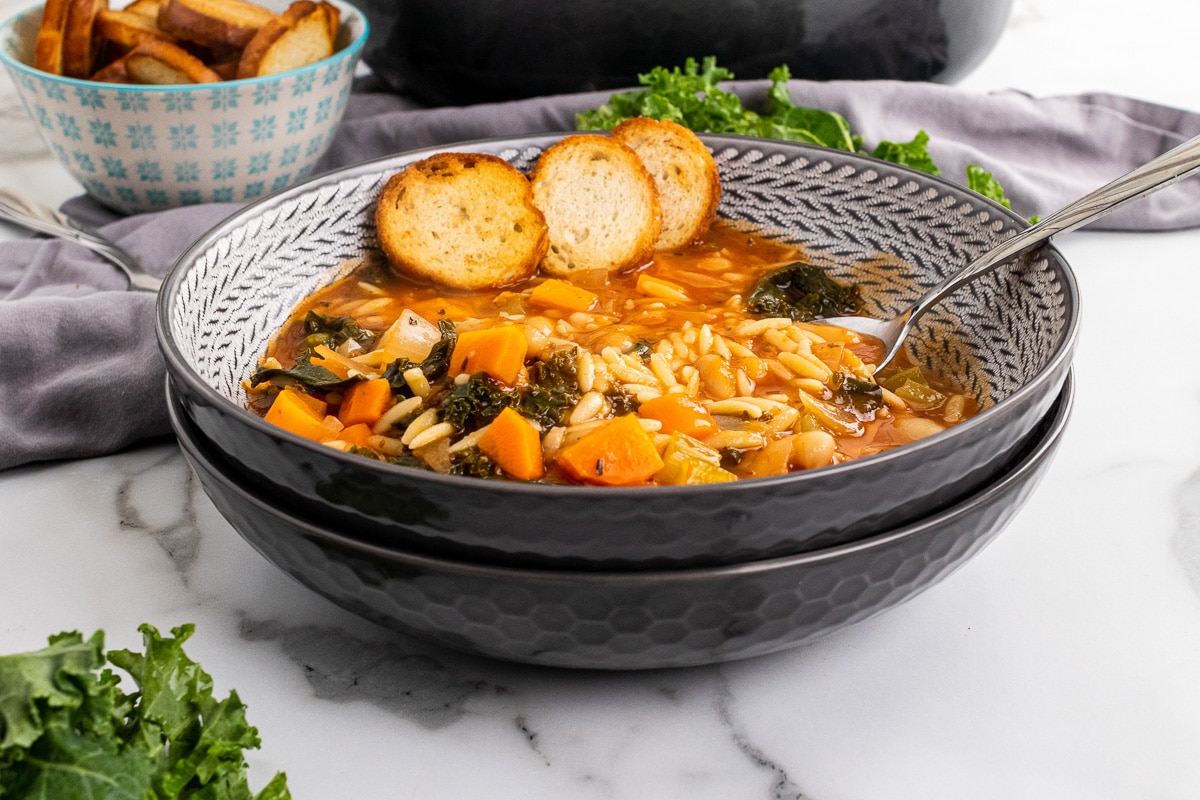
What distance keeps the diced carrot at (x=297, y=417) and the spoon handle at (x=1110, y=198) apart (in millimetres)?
1498

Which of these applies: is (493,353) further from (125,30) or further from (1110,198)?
(125,30)

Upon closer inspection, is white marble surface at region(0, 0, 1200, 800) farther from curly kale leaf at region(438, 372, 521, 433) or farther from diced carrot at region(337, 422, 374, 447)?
curly kale leaf at region(438, 372, 521, 433)

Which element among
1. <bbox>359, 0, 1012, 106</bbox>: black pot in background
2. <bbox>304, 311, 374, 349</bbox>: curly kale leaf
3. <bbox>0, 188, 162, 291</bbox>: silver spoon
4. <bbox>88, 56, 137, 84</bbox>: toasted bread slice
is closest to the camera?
<bbox>304, 311, 374, 349</bbox>: curly kale leaf

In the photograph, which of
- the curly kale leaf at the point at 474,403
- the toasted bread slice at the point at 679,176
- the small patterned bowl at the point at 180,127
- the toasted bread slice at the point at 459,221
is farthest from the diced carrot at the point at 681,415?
the small patterned bowl at the point at 180,127

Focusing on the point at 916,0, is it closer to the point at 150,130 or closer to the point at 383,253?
the point at 383,253

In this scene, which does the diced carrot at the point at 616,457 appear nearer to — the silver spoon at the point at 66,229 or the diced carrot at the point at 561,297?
the diced carrot at the point at 561,297

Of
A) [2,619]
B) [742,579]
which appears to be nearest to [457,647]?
[742,579]

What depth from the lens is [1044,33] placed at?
6.48 m

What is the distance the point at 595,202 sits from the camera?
330cm

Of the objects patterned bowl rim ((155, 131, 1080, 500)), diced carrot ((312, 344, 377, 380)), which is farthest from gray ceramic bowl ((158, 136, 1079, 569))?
diced carrot ((312, 344, 377, 380))

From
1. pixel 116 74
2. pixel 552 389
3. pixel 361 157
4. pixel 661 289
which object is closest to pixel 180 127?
pixel 116 74

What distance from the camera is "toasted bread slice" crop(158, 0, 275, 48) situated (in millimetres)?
3922

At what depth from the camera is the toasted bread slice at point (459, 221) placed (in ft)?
10.4

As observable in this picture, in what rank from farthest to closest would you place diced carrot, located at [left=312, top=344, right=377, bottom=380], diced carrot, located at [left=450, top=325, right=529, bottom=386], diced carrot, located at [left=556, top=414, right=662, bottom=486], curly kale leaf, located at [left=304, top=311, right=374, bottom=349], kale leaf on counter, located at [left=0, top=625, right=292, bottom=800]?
curly kale leaf, located at [left=304, top=311, right=374, bottom=349], diced carrot, located at [left=312, top=344, right=377, bottom=380], diced carrot, located at [left=450, top=325, right=529, bottom=386], diced carrot, located at [left=556, top=414, right=662, bottom=486], kale leaf on counter, located at [left=0, top=625, right=292, bottom=800]
